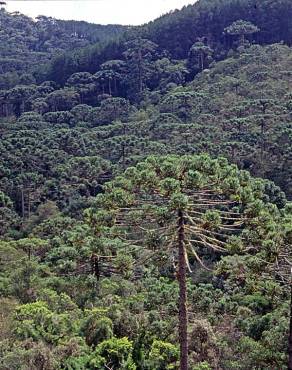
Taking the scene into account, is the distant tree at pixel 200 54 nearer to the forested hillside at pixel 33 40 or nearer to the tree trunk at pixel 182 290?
the forested hillside at pixel 33 40

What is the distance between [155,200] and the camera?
13.9m

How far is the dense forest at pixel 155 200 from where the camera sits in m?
14.0

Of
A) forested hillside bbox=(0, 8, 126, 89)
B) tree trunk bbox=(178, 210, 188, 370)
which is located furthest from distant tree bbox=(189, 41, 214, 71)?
tree trunk bbox=(178, 210, 188, 370)

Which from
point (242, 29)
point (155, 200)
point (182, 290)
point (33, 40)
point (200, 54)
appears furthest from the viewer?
point (33, 40)

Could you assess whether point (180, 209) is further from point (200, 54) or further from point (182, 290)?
point (200, 54)

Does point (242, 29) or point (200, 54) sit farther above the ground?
point (242, 29)

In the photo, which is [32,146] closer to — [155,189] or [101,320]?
[101,320]

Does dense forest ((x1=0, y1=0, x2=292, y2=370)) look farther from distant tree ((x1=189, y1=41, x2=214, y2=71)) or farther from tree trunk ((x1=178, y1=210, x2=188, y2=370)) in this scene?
distant tree ((x1=189, y1=41, x2=214, y2=71))

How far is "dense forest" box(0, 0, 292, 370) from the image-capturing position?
14.0 meters

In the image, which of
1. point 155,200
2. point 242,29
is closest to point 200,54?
point 242,29

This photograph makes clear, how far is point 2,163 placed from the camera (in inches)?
1967

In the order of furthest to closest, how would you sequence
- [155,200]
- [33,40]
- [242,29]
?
[33,40] < [242,29] < [155,200]

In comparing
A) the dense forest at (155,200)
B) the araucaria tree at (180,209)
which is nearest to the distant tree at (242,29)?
the dense forest at (155,200)

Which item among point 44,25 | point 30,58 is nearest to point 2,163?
point 30,58
